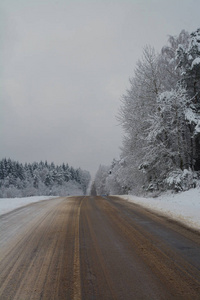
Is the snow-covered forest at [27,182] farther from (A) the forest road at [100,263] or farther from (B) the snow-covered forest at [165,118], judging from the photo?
(A) the forest road at [100,263]

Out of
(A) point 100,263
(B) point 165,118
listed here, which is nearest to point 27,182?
(B) point 165,118

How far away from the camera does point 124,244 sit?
4.04 m

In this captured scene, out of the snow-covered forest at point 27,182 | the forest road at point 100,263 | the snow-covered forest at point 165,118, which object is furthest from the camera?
the snow-covered forest at point 27,182

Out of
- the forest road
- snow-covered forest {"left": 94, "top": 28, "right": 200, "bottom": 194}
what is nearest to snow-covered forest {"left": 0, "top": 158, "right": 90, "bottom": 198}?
snow-covered forest {"left": 94, "top": 28, "right": 200, "bottom": 194}

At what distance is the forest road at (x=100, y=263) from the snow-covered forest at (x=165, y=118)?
27.1 feet

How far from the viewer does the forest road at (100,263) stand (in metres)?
2.38

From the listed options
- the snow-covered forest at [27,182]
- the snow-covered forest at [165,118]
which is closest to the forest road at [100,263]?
the snow-covered forest at [165,118]

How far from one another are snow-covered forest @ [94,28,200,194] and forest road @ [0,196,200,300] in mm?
8245

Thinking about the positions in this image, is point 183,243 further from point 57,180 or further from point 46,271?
point 57,180

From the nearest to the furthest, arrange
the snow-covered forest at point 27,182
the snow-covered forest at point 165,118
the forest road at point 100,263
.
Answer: the forest road at point 100,263, the snow-covered forest at point 165,118, the snow-covered forest at point 27,182

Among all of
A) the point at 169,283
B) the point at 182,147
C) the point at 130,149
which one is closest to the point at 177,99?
the point at 182,147

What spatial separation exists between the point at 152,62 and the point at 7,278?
1680 cm

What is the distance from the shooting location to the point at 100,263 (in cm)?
315

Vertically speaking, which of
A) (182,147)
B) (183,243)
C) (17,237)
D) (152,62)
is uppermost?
(152,62)
